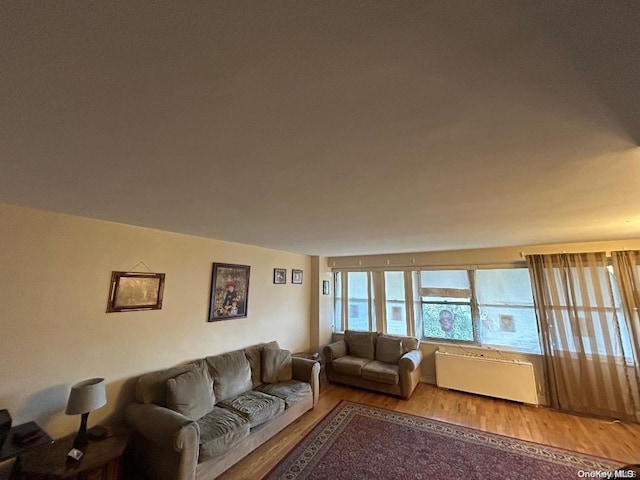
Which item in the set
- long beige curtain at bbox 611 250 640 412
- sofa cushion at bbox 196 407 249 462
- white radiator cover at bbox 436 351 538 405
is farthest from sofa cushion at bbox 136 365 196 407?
long beige curtain at bbox 611 250 640 412

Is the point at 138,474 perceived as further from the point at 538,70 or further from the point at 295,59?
the point at 538,70

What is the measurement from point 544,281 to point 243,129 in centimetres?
465

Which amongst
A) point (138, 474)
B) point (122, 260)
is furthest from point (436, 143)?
point (138, 474)

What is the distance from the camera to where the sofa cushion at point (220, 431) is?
7.04 feet

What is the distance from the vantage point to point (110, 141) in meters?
1.08

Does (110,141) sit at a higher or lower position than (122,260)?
higher

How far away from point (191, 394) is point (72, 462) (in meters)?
0.85

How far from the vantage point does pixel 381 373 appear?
3.98 m

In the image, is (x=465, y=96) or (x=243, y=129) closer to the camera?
(x=465, y=96)

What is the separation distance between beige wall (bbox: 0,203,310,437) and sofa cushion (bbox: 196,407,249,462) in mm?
813

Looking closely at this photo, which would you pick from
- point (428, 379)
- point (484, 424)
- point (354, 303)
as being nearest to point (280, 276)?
point (354, 303)

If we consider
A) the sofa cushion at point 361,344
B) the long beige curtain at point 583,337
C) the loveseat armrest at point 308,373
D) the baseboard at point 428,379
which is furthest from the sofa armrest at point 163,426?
the long beige curtain at point 583,337

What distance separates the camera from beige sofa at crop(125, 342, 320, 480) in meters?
2.07

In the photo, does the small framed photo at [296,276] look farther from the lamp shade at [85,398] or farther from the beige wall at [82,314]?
the lamp shade at [85,398]
